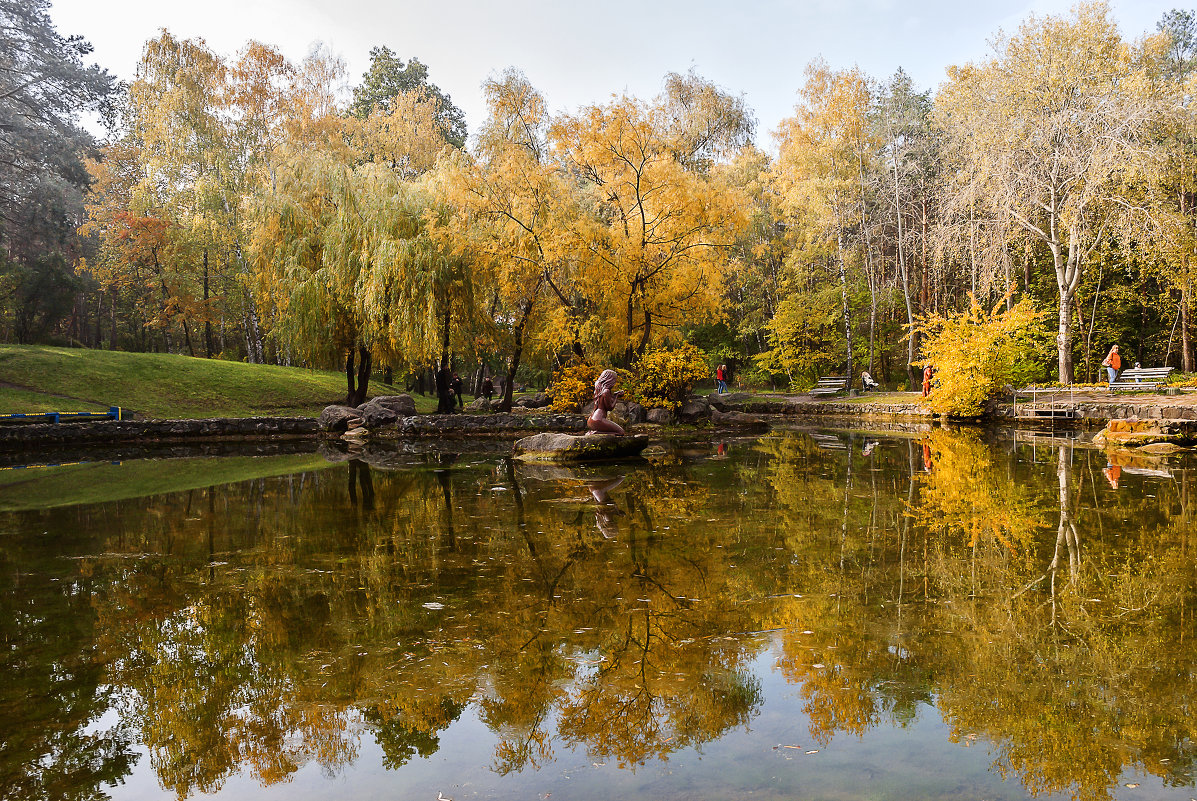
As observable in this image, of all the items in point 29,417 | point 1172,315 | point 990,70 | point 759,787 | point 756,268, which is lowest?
point 759,787

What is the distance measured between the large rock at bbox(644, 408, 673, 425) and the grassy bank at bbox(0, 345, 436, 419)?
31.2 feet

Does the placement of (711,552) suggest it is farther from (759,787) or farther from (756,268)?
(756,268)

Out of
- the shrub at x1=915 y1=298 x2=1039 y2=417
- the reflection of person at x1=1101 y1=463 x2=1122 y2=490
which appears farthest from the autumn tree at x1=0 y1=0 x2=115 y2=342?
the reflection of person at x1=1101 y1=463 x2=1122 y2=490

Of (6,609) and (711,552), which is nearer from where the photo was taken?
(6,609)

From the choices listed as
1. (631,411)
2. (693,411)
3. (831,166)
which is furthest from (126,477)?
(831,166)

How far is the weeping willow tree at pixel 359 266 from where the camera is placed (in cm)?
2045

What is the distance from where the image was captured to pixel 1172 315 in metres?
26.6

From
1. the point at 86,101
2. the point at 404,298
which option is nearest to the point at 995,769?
the point at 404,298

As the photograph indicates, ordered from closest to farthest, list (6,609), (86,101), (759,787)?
1. (759,787)
2. (6,609)
3. (86,101)

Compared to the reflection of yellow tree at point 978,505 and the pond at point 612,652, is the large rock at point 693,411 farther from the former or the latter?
the pond at point 612,652

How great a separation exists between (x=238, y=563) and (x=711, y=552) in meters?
4.70

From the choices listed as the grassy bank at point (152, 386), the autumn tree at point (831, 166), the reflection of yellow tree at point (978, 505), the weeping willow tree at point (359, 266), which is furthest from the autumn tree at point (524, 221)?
the reflection of yellow tree at point (978, 505)

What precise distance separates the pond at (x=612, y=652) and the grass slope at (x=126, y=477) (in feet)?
6.97

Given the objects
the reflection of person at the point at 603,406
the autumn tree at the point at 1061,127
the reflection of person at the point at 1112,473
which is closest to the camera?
the reflection of person at the point at 1112,473
